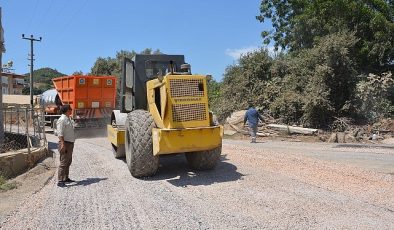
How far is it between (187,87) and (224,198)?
8.34 feet

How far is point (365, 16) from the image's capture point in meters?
22.3

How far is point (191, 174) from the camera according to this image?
9.34 meters

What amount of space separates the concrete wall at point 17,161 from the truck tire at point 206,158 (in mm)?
4590

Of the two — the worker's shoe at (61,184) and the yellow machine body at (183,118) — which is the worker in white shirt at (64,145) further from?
the yellow machine body at (183,118)

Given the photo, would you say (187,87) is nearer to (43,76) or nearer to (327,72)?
(327,72)

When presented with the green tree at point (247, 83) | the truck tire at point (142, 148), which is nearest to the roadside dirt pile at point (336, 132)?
the green tree at point (247, 83)

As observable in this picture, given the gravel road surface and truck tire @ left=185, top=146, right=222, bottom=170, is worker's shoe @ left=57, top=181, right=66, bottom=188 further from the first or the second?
truck tire @ left=185, top=146, right=222, bottom=170

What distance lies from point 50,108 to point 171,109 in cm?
1817

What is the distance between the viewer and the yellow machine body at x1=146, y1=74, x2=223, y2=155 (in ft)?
27.2

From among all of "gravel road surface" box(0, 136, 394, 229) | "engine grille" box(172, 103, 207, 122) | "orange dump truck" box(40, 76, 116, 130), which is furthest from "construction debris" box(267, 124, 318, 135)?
"engine grille" box(172, 103, 207, 122)

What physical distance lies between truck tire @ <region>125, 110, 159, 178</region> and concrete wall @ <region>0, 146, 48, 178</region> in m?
3.53

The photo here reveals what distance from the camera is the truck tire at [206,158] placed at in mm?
9289

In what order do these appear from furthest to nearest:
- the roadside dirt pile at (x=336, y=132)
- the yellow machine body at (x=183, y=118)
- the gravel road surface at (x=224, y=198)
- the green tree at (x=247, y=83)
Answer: the green tree at (x=247, y=83) → the roadside dirt pile at (x=336, y=132) → the yellow machine body at (x=183, y=118) → the gravel road surface at (x=224, y=198)

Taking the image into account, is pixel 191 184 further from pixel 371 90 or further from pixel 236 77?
pixel 236 77
